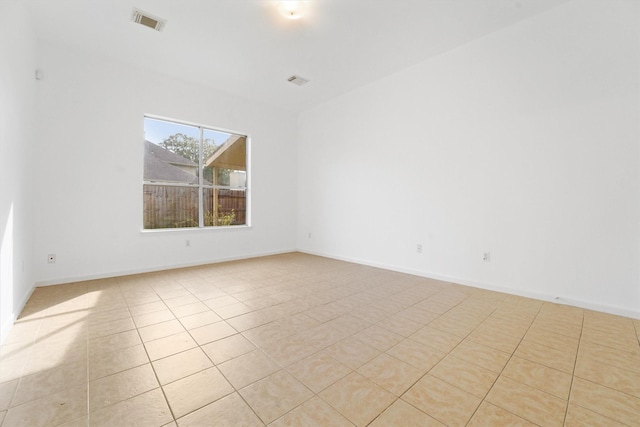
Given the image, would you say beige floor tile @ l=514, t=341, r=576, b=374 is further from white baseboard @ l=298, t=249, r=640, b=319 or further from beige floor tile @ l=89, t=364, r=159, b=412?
beige floor tile @ l=89, t=364, r=159, b=412

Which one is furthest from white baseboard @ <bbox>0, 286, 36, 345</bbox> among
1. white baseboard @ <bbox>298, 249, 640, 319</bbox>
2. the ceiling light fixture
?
white baseboard @ <bbox>298, 249, 640, 319</bbox>

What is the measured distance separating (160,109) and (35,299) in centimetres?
289

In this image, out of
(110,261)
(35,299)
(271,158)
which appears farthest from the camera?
(271,158)

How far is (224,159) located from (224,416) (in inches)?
180

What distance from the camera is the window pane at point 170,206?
4289mm

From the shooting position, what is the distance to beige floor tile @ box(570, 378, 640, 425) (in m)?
1.35

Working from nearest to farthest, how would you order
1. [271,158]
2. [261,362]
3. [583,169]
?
[261,362] < [583,169] < [271,158]

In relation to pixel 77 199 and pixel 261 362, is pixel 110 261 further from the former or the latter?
pixel 261 362

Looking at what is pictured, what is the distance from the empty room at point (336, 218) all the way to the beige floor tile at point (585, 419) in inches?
0.4

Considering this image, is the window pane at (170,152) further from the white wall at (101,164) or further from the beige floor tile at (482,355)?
the beige floor tile at (482,355)

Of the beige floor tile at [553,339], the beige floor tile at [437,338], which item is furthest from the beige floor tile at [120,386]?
the beige floor tile at [553,339]

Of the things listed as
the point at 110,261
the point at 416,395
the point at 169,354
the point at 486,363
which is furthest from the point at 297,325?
the point at 110,261

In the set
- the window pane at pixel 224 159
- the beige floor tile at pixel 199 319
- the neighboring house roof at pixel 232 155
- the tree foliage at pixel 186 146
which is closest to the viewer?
the beige floor tile at pixel 199 319

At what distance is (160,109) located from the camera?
14.0 feet
